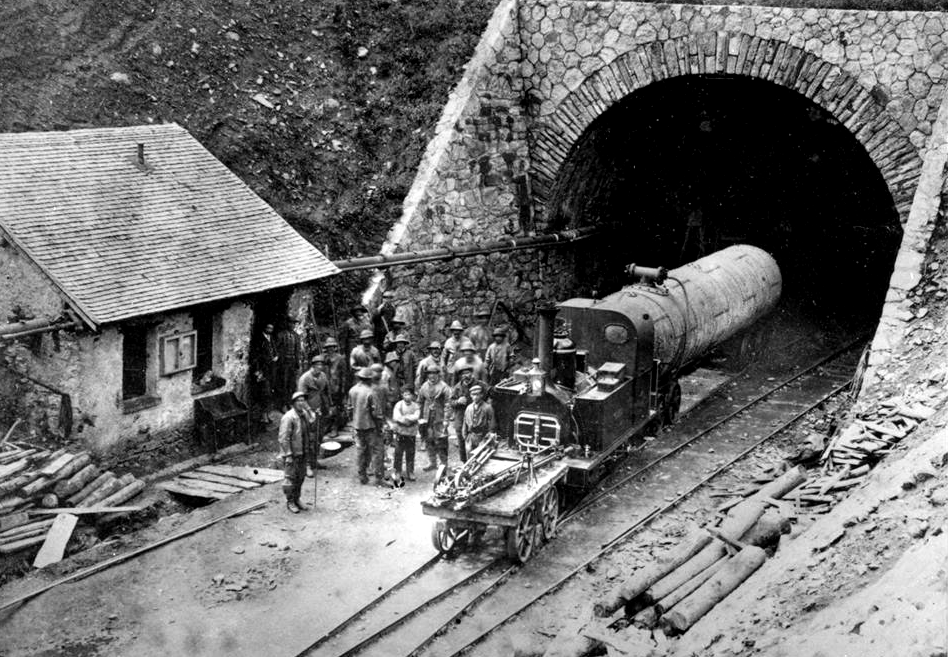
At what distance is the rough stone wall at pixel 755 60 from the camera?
52.6ft

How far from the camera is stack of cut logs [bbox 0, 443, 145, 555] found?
10891 millimetres

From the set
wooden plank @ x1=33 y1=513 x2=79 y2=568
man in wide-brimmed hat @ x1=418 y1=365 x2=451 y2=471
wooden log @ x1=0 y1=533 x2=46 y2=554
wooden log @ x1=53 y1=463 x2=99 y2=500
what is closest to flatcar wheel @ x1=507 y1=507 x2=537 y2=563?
man in wide-brimmed hat @ x1=418 y1=365 x2=451 y2=471

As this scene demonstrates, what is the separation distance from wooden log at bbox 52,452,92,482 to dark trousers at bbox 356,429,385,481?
10.9 feet

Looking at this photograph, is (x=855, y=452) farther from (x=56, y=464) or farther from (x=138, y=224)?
(x=138, y=224)

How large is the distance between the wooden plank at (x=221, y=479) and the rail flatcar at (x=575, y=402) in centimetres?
334

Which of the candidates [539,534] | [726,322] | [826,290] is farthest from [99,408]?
[826,290]

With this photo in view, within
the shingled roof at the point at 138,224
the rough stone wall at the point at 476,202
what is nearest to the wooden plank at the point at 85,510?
the shingled roof at the point at 138,224

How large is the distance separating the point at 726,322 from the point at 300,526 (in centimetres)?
811

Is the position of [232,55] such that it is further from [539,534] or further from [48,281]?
[539,534]

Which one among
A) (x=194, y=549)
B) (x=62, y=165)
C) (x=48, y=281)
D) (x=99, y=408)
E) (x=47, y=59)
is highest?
(x=47, y=59)

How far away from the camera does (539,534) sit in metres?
11.2

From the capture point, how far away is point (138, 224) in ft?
45.4

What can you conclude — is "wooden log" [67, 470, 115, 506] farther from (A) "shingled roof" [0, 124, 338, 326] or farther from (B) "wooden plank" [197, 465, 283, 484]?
(A) "shingled roof" [0, 124, 338, 326]

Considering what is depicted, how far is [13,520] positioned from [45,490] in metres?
0.70
